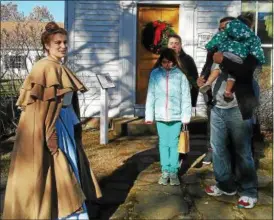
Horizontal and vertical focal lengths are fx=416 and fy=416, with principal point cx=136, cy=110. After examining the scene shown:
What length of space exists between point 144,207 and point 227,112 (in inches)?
51.8

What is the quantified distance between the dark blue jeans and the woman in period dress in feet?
5.22

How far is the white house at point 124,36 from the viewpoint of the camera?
9.13m

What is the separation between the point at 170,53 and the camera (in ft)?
15.9

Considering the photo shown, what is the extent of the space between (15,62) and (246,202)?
660cm

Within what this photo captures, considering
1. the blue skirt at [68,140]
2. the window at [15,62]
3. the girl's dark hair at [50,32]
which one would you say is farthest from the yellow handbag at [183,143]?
the window at [15,62]

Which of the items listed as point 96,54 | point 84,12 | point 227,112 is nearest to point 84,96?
point 96,54

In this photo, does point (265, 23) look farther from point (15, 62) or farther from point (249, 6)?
point (15, 62)

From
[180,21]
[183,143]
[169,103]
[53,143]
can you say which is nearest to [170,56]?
[169,103]

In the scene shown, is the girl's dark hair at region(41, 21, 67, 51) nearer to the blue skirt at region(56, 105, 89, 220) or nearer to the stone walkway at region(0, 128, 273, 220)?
the blue skirt at region(56, 105, 89, 220)

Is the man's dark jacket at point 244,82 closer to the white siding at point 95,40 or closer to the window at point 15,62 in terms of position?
the white siding at point 95,40

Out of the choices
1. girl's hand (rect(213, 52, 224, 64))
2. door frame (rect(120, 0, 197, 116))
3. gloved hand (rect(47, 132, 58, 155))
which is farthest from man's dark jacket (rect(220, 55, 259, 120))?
door frame (rect(120, 0, 197, 116))

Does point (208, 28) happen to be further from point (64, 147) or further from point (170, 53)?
point (64, 147)

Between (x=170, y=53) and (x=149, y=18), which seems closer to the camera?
(x=170, y=53)

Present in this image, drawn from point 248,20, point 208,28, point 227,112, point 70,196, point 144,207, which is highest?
point 208,28
